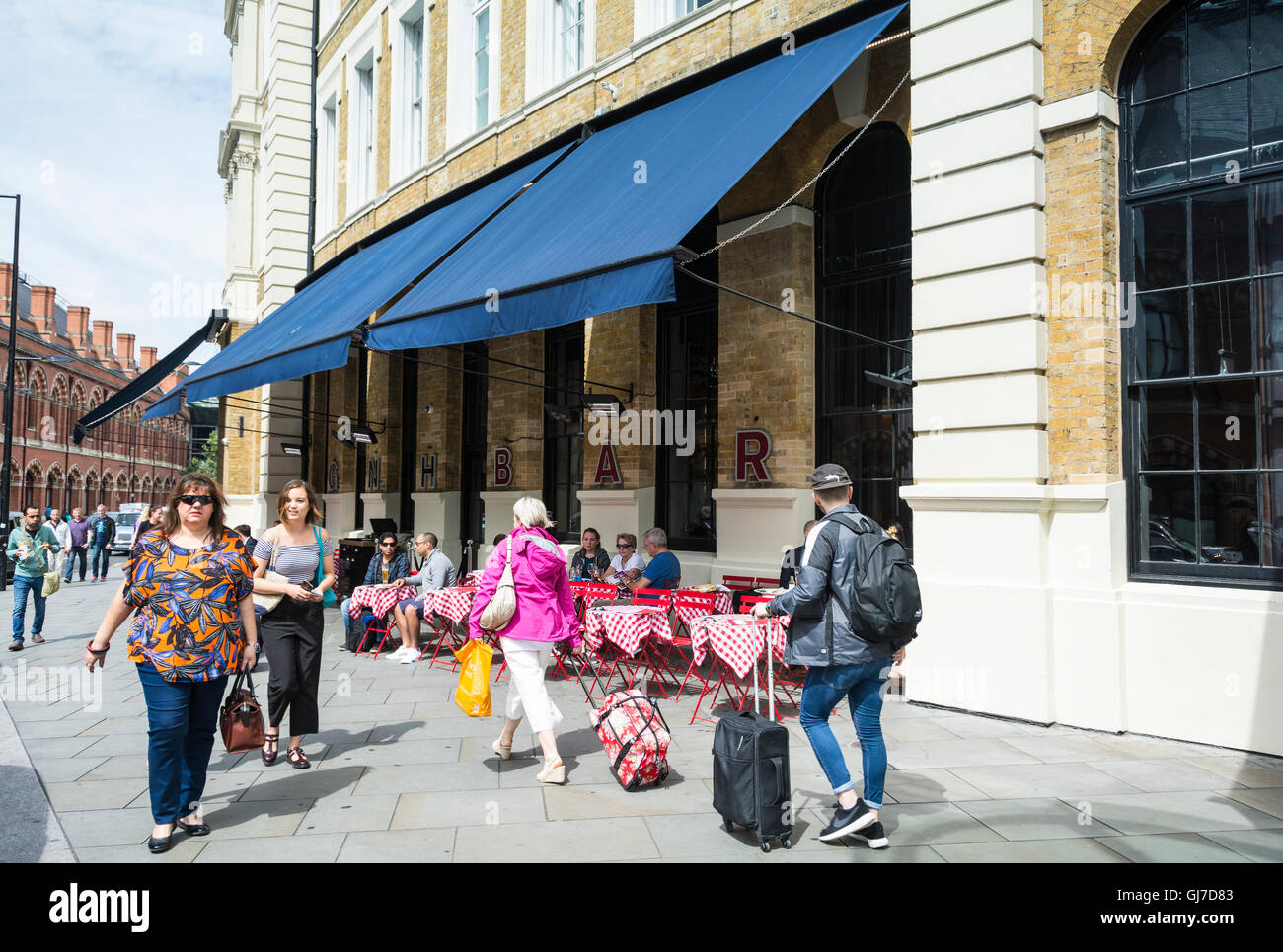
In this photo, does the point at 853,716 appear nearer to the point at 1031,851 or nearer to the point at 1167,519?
the point at 1031,851

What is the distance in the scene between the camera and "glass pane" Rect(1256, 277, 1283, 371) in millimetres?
6066

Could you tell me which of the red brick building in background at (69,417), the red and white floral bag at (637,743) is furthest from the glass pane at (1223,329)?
the red brick building in background at (69,417)

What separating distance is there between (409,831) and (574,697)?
3.53 meters

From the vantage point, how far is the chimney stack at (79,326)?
226 ft

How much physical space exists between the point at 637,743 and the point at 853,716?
4.48ft

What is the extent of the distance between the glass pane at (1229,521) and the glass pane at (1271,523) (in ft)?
0.10

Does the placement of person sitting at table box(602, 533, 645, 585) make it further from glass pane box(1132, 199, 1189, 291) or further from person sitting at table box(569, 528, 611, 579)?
Answer: glass pane box(1132, 199, 1189, 291)

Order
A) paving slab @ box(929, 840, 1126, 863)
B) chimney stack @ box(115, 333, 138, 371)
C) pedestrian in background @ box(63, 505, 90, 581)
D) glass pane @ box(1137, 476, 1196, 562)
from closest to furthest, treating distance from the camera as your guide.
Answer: paving slab @ box(929, 840, 1126, 863), glass pane @ box(1137, 476, 1196, 562), pedestrian in background @ box(63, 505, 90, 581), chimney stack @ box(115, 333, 138, 371)

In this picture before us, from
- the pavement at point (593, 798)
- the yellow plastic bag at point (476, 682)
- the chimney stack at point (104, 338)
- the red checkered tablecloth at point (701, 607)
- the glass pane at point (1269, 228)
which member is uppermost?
the chimney stack at point (104, 338)

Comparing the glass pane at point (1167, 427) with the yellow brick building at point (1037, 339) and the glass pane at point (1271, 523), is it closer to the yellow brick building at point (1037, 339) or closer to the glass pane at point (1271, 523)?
the yellow brick building at point (1037, 339)

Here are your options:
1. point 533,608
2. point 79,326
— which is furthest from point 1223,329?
point 79,326

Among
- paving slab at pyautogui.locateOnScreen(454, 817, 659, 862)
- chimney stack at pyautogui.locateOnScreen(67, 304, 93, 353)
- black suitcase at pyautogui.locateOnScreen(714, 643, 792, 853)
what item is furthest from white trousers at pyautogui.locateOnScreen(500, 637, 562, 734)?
chimney stack at pyautogui.locateOnScreen(67, 304, 93, 353)

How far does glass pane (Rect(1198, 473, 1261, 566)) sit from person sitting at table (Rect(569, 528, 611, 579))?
5703 millimetres

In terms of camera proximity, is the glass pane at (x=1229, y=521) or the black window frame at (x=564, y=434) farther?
the black window frame at (x=564, y=434)
